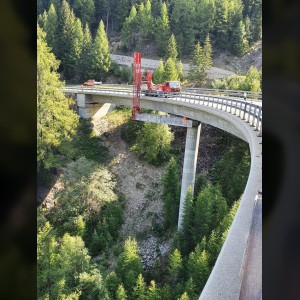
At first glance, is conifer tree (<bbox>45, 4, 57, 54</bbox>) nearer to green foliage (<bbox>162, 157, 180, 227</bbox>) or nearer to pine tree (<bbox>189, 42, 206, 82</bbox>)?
pine tree (<bbox>189, 42, 206, 82</bbox>)

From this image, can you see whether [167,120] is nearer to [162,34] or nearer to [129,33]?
[162,34]

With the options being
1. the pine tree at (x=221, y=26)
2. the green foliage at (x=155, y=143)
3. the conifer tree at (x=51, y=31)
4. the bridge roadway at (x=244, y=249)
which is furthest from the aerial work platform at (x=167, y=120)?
the pine tree at (x=221, y=26)

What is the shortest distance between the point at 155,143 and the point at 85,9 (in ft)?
159

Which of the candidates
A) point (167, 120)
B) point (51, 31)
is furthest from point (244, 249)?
point (51, 31)

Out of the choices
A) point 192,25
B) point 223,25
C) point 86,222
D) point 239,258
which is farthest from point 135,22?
point 239,258

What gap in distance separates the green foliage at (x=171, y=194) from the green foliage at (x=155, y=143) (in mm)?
2923

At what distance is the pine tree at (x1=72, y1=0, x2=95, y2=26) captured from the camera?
234 feet

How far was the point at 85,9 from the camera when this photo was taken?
71875 mm

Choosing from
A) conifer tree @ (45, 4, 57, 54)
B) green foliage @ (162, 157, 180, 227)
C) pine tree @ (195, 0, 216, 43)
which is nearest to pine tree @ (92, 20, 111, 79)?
conifer tree @ (45, 4, 57, 54)

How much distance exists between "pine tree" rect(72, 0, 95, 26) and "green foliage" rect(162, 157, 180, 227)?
166ft
